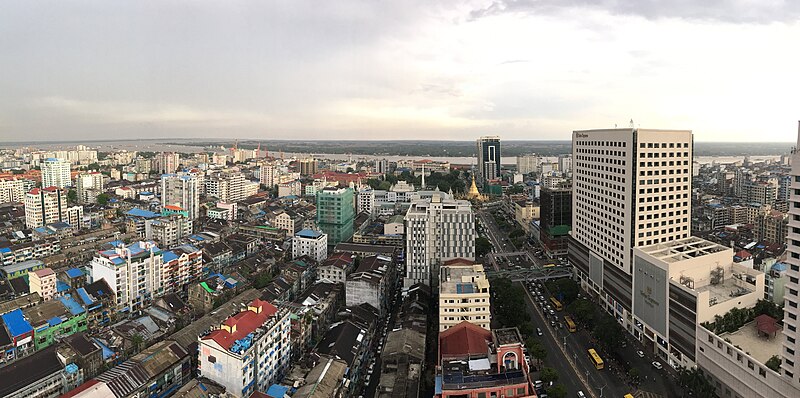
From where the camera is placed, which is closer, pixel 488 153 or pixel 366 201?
pixel 366 201

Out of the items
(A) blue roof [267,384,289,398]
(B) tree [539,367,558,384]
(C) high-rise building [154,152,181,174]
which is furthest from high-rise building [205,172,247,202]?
(B) tree [539,367,558,384]

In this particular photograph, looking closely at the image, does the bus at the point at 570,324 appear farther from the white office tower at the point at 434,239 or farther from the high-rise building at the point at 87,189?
the high-rise building at the point at 87,189

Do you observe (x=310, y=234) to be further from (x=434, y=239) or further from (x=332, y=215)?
(x=434, y=239)

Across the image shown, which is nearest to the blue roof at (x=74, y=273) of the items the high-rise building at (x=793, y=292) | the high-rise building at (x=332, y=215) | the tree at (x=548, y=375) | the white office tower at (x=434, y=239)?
the high-rise building at (x=332, y=215)

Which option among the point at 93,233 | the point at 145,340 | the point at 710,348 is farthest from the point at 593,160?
the point at 93,233

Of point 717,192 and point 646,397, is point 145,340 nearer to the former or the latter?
point 646,397

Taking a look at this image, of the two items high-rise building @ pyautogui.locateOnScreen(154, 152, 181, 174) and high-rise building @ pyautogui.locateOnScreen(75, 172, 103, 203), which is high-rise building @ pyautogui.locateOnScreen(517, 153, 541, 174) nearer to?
high-rise building @ pyautogui.locateOnScreen(154, 152, 181, 174)

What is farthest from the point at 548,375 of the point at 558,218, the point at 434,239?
the point at 558,218

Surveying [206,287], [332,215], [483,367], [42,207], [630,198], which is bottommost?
[483,367]
